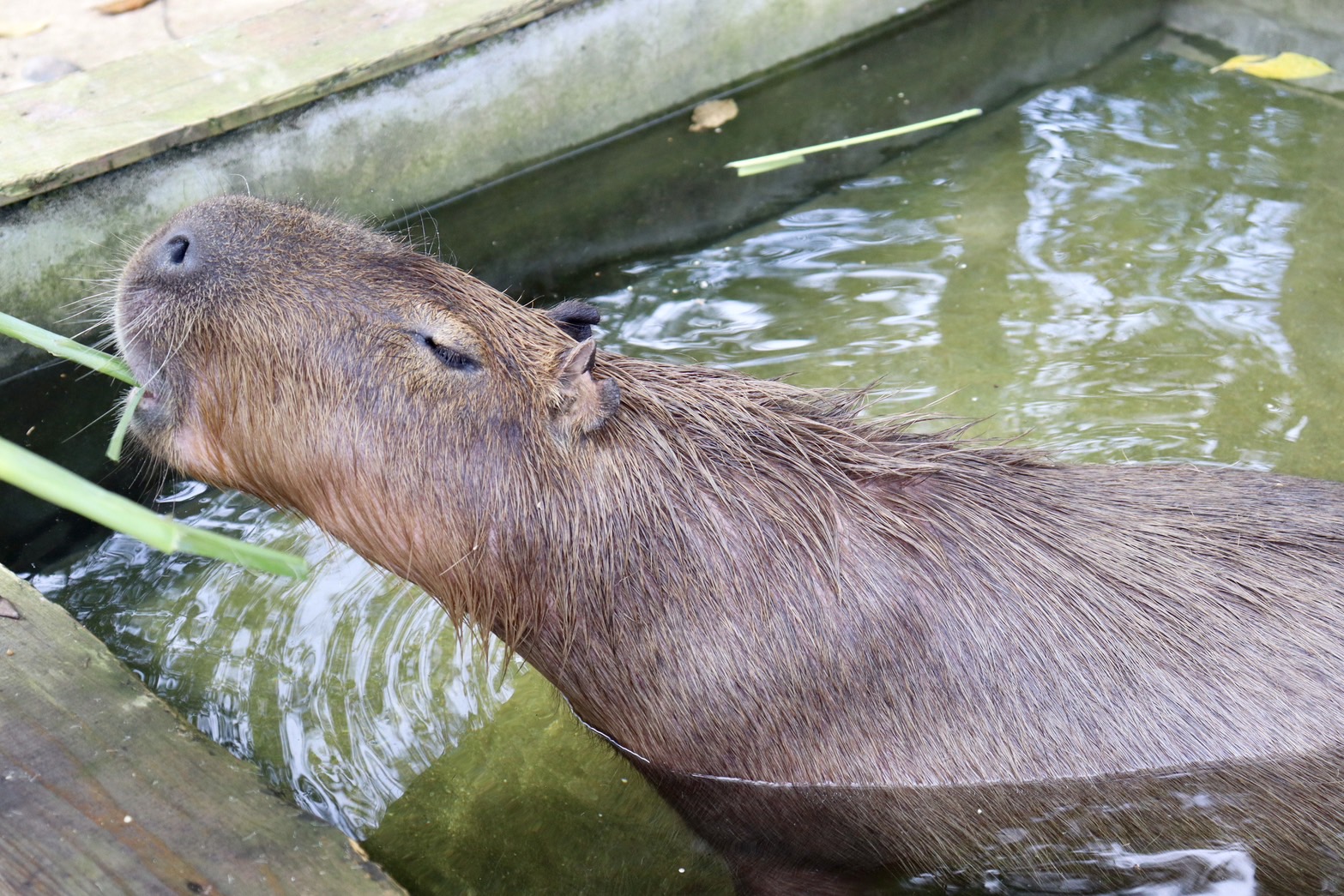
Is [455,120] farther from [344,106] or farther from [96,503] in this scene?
[96,503]

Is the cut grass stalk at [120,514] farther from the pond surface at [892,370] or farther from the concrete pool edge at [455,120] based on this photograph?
the concrete pool edge at [455,120]

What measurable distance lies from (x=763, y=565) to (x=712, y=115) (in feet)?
11.6

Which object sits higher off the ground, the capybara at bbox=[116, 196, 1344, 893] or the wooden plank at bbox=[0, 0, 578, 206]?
the wooden plank at bbox=[0, 0, 578, 206]

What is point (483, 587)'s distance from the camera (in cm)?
253

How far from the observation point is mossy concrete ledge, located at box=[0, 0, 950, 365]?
4102mm

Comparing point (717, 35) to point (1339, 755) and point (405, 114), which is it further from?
point (1339, 755)

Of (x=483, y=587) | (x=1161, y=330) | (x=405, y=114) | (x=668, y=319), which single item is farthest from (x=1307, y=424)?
(x=405, y=114)

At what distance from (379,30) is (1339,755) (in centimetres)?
392

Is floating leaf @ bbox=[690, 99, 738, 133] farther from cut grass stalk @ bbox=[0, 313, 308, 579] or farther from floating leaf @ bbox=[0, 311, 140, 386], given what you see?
cut grass stalk @ bbox=[0, 313, 308, 579]

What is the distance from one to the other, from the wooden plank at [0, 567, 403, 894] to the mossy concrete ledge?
5.37 ft

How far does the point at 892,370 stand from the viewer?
4316mm

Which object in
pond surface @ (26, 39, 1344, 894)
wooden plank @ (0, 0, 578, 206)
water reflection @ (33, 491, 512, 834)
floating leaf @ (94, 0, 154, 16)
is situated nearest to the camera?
pond surface @ (26, 39, 1344, 894)

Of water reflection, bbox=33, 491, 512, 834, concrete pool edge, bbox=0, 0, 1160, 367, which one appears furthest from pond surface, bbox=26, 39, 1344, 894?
concrete pool edge, bbox=0, 0, 1160, 367

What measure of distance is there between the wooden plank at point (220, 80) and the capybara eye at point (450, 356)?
217cm
